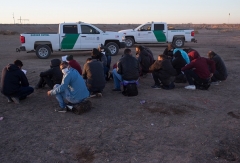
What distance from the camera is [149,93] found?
858cm

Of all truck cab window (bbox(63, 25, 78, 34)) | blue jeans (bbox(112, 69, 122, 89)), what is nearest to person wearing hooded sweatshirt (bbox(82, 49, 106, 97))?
blue jeans (bbox(112, 69, 122, 89))

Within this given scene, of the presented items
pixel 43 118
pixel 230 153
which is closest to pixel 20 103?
pixel 43 118

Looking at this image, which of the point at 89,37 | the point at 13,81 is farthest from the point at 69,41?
the point at 13,81

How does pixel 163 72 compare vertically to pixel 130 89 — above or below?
above

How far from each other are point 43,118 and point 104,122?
4.71ft

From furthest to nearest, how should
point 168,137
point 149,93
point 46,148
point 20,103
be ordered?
point 149,93 < point 20,103 < point 168,137 < point 46,148

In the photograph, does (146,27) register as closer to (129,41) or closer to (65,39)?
(129,41)

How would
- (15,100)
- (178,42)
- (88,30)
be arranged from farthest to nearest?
(178,42), (88,30), (15,100)

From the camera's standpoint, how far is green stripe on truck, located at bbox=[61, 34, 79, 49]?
15613 mm

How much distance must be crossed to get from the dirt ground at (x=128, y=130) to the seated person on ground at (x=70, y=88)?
0.39 metres

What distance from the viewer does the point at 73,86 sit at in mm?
6484

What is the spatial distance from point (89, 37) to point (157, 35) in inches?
274

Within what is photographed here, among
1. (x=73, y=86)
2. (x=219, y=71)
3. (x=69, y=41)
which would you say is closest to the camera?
(x=73, y=86)

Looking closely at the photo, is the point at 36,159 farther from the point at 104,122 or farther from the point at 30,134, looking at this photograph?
the point at 104,122
